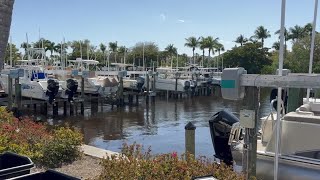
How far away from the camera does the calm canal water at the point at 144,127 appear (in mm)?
15789

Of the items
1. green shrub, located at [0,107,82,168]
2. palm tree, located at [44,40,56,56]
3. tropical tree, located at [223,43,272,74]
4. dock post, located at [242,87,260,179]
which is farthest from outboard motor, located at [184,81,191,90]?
palm tree, located at [44,40,56,56]

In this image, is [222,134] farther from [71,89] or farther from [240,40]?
[240,40]

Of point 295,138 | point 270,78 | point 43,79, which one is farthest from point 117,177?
point 43,79

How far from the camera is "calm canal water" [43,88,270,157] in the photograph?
15789 millimetres

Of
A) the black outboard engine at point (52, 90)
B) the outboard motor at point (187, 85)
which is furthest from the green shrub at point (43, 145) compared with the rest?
the outboard motor at point (187, 85)

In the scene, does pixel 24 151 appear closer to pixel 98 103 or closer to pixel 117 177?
pixel 117 177

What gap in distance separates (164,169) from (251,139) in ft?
5.50

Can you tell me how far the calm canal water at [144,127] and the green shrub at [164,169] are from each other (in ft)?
26.4

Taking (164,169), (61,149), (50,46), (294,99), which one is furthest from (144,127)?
(50,46)

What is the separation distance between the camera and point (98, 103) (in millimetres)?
31891

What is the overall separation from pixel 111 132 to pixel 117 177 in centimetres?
1462

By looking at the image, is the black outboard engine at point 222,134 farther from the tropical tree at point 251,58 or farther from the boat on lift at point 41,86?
the tropical tree at point 251,58

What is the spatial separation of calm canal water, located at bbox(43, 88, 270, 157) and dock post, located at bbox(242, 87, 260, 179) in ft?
23.4

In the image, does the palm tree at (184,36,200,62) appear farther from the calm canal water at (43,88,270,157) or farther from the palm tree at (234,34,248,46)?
the calm canal water at (43,88,270,157)
